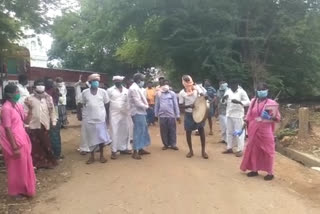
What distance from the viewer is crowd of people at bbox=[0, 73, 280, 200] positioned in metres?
7.74

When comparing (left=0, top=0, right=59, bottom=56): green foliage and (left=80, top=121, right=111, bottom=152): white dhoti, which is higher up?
(left=0, top=0, right=59, bottom=56): green foliage

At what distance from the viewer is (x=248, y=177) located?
30.2 ft

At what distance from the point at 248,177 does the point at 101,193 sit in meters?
2.84

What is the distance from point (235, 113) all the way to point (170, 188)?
12.7ft

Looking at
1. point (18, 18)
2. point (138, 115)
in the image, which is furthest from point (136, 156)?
point (18, 18)

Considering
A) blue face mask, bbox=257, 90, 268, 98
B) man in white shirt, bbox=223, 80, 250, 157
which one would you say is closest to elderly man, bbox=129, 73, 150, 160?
man in white shirt, bbox=223, 80, 250, 157

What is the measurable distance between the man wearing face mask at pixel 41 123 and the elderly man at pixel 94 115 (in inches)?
27.6

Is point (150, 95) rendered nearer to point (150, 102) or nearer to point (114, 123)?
point (150, 102)

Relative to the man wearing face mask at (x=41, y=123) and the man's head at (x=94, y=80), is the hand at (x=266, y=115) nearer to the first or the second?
the man's head at (x=94, y=80)

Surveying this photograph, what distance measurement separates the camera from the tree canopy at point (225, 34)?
22.9 metres

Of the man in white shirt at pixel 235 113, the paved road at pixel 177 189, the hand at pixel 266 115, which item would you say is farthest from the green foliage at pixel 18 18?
the hand at pixel 266 115

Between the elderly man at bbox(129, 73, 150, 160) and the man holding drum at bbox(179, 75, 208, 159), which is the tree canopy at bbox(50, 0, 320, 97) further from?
the elderly man at bbox(129, 73, 150, 160)

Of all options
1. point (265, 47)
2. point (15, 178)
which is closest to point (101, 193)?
point (15, 178)

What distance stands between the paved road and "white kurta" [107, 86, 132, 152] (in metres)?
0.50
